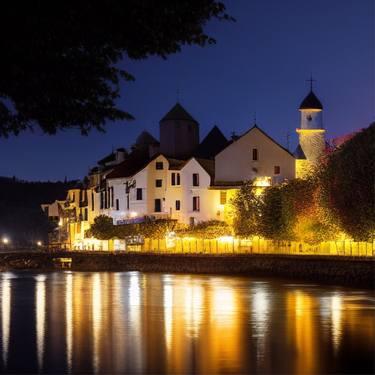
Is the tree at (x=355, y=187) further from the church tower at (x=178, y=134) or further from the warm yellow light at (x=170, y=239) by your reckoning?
the church tower at (x=178, y=134)

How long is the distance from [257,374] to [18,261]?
8004 centimetres

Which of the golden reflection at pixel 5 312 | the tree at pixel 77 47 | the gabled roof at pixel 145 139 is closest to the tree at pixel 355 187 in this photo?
the golden reflection at pixel 5 312

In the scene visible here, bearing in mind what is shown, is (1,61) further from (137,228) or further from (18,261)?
(18,261)

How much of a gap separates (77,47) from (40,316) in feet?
86.9

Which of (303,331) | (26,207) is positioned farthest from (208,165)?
(26,207)

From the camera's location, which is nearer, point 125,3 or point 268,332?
point 125,3

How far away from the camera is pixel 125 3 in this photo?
Answer: 613 inches

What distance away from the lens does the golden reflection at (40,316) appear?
27.9 metres

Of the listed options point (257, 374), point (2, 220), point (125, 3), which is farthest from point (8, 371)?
point (2, 220)

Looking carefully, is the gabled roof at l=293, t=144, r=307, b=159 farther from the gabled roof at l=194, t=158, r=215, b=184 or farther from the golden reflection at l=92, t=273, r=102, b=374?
the golden reflection at l=92, t=273, r=102, b=374

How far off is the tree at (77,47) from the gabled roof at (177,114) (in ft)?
285

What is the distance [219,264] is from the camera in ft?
247

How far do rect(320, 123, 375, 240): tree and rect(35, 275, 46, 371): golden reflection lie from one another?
21.9m

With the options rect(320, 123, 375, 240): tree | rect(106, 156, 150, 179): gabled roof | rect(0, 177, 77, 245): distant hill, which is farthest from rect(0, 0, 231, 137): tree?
rect(0, 177, 77, 245): distant hill
